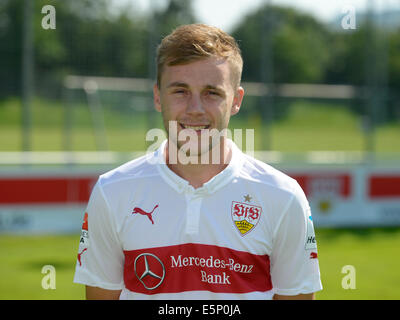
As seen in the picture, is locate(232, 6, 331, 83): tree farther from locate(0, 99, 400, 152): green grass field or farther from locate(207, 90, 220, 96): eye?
locate(207, 90, 220, 96): eye

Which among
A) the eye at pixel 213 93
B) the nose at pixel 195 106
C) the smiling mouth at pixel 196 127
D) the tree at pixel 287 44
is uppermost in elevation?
the tree at pixel 287 44

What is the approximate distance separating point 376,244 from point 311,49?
13.6 ft

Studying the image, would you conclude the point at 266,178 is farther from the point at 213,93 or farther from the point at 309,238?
the point at 213,93

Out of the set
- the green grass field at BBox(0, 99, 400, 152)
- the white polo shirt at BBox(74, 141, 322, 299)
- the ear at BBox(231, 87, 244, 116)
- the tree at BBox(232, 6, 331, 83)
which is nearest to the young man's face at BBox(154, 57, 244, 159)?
the ear at BBox(231, 87, 244, 116)

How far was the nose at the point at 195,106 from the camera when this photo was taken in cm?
232

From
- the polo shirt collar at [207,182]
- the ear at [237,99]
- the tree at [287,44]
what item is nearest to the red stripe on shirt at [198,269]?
the polo shirt collar at [207,182]

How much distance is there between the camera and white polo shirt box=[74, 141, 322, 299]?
2318 millimetres

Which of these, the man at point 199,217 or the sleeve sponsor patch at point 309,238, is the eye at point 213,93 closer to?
the man at point 199,217

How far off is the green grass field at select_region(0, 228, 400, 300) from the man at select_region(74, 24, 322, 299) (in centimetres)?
384

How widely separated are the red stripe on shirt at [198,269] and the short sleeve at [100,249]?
0.39 feet

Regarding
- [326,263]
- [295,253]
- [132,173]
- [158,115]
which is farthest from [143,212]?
[158,115]

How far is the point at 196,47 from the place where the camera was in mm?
2307

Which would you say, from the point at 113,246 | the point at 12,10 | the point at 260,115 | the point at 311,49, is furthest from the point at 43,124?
the point at 113,246

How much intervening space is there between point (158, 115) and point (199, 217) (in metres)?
7.90
